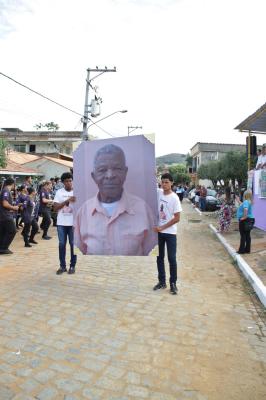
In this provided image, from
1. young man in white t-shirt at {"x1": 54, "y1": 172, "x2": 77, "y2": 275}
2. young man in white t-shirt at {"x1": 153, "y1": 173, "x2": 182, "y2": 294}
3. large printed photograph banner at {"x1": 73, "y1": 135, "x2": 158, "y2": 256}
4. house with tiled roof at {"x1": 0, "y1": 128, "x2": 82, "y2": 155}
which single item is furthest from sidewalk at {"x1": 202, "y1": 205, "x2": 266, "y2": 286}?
house with tiled roof at {"x1": 0, "y1": 128, "x2": 82, "y2": 155}

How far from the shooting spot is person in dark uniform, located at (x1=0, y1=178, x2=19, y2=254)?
7.91 metres

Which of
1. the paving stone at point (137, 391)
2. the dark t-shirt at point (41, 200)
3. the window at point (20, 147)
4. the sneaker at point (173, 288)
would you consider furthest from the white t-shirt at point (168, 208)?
the window at point (20, 147)

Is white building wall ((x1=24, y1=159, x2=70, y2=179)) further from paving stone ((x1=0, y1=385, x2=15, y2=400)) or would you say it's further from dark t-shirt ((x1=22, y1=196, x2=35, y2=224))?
paving stone ((x1=0, y1=385, x2=15, y2=400))

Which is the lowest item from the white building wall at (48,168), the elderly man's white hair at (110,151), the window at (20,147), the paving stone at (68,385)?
the paving stone at (68,385)

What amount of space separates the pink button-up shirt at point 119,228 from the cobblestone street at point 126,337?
0.68 meters

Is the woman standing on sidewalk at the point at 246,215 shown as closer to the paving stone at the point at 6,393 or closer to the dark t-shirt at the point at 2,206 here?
the dark t-shirt at the point at 2,206

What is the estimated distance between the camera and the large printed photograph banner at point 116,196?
5262 mm

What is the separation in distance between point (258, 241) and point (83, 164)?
22.0 ft

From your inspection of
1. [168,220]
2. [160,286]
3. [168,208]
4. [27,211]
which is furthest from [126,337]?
[27,211]

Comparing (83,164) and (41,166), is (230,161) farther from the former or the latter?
(83,164)

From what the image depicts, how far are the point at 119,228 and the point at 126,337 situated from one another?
187 centimetres

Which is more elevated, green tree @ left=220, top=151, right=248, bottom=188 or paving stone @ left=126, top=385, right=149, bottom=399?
green tree @ left=220, top=151, right=248, bottom=188

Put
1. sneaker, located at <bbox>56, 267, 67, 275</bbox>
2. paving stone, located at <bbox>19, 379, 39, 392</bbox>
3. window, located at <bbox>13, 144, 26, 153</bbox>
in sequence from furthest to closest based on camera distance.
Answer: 1. window, located at <bbox>13, 144, 26, 153</bbox>
2. sneaker, located at <bbox>56, 267, 67, 275</bbox>
3. paving stone, located at <bbox>19, 379, 39, 392</bbox>

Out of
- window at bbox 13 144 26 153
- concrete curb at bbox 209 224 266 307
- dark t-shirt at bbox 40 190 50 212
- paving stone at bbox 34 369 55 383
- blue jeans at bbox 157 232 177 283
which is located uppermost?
window at bbox 13 144 26 153
